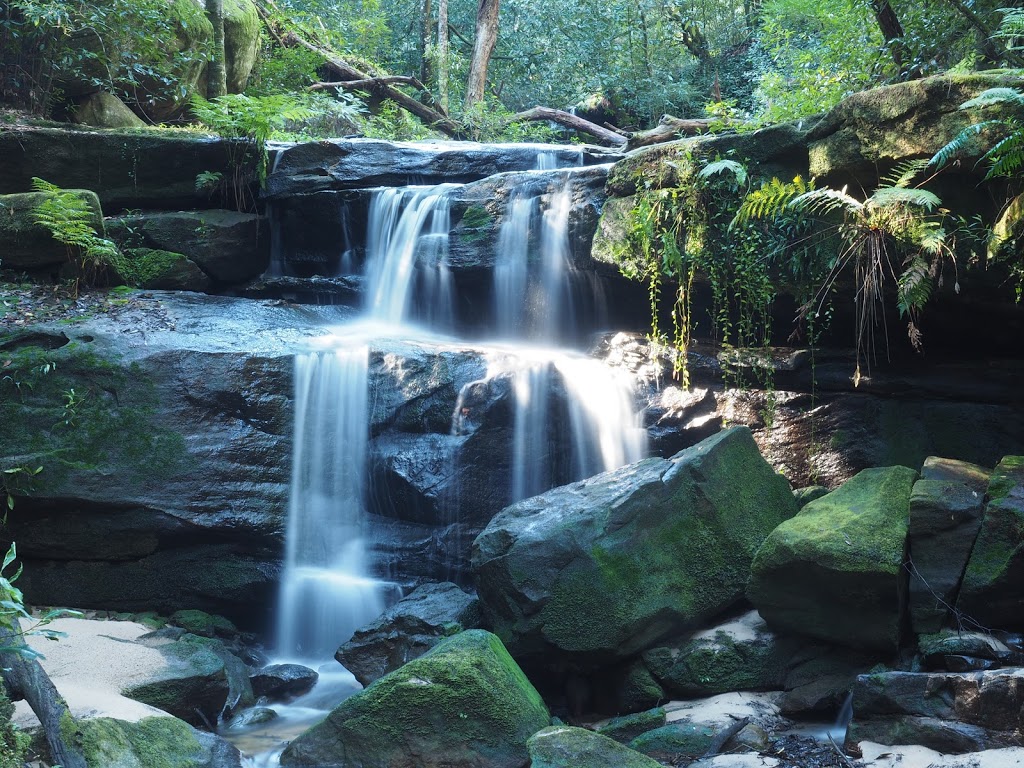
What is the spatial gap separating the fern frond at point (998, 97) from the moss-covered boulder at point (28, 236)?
313 inches

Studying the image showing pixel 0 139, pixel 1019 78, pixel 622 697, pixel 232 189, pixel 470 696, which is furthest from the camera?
pixel 232 189

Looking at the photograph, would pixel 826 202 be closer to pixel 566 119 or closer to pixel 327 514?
pixel 327 514

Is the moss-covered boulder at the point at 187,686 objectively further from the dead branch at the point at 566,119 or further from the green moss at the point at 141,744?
the dead branch at the point at 566,119

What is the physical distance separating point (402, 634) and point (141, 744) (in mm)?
2149

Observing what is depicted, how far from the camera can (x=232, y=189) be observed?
408 inches

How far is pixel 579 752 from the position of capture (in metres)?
4.11

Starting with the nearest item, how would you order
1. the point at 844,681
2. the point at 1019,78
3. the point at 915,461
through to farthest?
the point at 844,681 → the point at 1019,78 → the point at 915,461

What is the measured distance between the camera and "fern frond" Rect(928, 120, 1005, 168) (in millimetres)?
5863

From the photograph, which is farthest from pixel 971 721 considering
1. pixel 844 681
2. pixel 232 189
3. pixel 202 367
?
pixel 232 189

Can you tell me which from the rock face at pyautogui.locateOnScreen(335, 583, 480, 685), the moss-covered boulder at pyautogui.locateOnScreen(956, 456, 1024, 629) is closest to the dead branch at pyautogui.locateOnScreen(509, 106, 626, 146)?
the rock face at pyautogui.locateOnScreen(335, 583, 480, 685)

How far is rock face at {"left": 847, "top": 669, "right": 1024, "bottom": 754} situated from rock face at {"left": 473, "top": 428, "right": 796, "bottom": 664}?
129 cm

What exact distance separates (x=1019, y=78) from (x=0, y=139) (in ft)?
32.6

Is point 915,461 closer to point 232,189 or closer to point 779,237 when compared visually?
point 779,237

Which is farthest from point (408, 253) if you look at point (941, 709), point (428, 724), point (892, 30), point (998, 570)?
point (941, 709)
